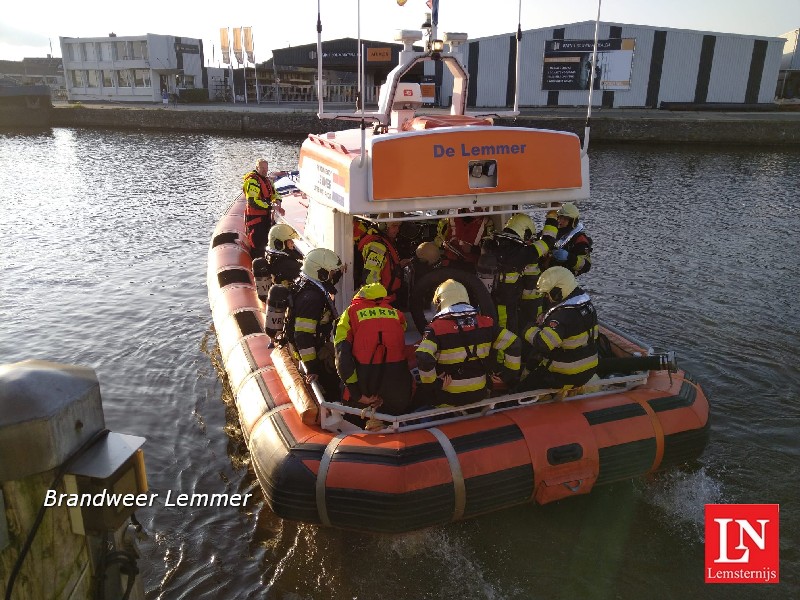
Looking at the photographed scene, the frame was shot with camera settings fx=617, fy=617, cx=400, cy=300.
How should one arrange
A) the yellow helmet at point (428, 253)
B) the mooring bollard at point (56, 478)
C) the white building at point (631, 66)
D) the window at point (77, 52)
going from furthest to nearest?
the window at point (77, 52)
the white building at point (631, 66)
the yellow helmet at point (428, 253)
the mooring bollard at point (56, 478)

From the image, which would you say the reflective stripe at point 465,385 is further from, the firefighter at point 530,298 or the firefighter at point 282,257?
the firefighter at point 282,257

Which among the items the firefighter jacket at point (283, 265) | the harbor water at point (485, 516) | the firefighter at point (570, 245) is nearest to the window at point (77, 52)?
the harbor water at point (485, 516)

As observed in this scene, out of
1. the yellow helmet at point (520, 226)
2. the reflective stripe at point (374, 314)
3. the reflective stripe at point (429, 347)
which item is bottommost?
the reflective stripe at point (429, 347)

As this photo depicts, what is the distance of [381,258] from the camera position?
17.0ft

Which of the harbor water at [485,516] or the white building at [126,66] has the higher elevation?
the white building at [126,66]

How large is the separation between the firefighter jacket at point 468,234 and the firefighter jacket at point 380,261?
0.86 m

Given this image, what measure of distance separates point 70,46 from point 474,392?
59.2 m

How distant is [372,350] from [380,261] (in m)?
1.25

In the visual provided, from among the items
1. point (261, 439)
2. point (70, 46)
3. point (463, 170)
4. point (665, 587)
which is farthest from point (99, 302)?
point (70, 46)

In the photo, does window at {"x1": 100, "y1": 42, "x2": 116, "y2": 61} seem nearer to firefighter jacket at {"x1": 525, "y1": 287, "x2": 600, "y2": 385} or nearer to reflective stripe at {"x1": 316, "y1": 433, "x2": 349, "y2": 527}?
reflective stripe at {"x1": 316, "y1": 433, "x2": 349, "y2": 527}

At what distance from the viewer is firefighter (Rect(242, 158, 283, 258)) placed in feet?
26.8

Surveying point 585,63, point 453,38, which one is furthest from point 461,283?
point 585,63

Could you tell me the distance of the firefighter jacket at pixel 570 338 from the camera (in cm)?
431

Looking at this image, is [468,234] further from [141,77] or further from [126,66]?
[126,66]
